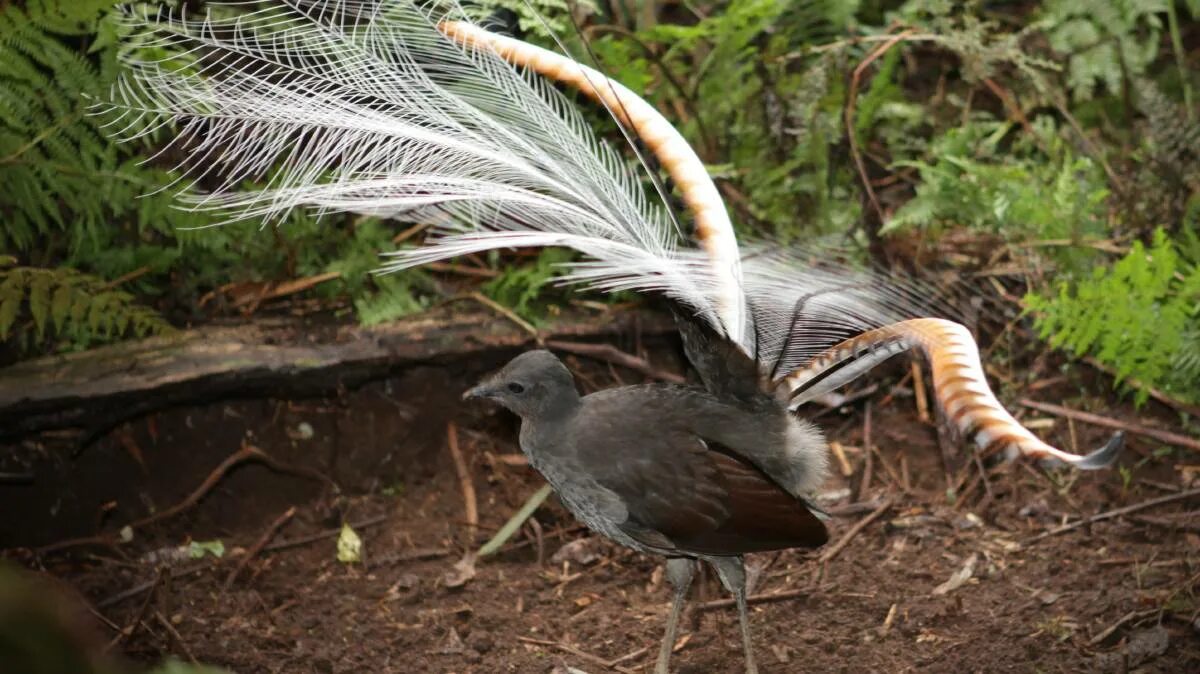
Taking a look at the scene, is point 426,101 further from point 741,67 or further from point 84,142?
point 741,67

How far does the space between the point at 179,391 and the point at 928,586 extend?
2.54 meters

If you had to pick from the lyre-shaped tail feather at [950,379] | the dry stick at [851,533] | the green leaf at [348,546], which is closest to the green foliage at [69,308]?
the green leaf at [348,546]

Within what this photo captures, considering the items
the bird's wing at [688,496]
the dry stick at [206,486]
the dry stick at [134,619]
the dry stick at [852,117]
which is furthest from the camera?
the dry stick at [852,117]

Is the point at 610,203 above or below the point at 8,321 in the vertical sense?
above

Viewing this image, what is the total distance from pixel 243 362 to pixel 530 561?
1206 millimetres

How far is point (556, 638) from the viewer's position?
3.58 metres

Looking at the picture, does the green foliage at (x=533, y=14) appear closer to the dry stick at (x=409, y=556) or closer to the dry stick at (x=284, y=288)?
the dry stick at (x=284, y=288)

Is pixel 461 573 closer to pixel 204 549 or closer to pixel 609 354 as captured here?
pixel 204 549

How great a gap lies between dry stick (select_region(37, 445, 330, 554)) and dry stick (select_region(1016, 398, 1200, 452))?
8.41 ft

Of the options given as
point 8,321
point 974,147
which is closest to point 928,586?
point 974,147

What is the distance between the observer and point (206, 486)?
4.10 metres

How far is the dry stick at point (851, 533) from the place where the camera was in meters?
3.88

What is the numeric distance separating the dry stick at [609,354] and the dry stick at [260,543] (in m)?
1.10

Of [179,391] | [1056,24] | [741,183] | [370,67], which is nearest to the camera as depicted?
[370,67]
